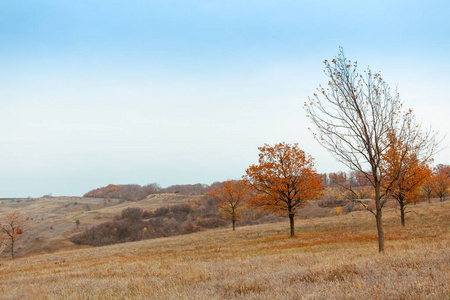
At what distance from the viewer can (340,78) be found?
490 inches

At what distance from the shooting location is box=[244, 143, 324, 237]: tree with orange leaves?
2997cm

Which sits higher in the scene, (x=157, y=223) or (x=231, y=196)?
(x=231, y=196)

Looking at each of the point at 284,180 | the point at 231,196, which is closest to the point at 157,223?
the point at 231,196

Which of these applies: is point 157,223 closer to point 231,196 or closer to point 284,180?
point 231,196

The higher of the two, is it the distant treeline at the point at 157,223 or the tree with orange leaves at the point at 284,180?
the tree with orange leaves at the point at 284,180

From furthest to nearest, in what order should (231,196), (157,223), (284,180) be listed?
(157,223) → (231,196) → (284,180)

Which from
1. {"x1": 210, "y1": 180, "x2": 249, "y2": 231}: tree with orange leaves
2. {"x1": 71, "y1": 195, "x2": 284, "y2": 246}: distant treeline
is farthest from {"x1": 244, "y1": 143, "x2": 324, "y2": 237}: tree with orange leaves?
{"x1": 71, "y1": 195, "x2": 284, "y2": 246}: distant treeline

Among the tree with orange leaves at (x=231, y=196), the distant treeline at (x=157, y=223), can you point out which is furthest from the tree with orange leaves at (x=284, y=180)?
the distant treeline at (x=157, y=223)

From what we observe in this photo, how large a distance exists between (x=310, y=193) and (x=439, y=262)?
2318 centimetres

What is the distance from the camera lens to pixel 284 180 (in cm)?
2944

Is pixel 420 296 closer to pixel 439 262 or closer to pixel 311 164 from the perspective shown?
pixel 439 262

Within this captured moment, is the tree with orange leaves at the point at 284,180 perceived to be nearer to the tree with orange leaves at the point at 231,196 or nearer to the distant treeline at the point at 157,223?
the tree with orange leaves at the point at 231,196

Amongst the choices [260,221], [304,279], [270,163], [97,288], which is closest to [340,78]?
[304,279]

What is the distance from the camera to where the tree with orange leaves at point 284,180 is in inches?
1180
